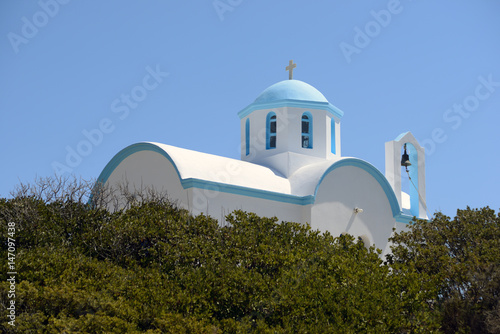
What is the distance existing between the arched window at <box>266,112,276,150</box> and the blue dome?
45cm

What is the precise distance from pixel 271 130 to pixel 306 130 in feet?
3.18

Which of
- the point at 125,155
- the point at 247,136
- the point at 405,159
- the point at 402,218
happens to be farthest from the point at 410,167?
the point at 125,155

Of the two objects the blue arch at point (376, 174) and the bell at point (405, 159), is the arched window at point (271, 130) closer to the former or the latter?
the blue arch at point (376, 174)

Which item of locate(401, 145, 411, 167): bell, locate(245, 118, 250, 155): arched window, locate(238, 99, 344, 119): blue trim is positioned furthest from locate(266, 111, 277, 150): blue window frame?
locate(401, 145, 411, 167): bell

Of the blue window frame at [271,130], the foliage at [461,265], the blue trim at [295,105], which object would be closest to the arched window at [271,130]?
the blue window frame at [271,130]

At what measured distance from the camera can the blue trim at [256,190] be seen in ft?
42.5

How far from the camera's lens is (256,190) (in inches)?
533

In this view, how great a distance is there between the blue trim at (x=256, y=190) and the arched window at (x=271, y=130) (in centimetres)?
247

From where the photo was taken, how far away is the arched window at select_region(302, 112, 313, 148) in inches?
651

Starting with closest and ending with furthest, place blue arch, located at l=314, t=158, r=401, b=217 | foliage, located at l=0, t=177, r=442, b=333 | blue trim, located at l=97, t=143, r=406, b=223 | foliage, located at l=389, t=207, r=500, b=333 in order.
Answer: foliage, located at l=0, t=177, r=442, b=333, foliage, located at l=389, t=207, r=500, b=333, blue trim, located at l=97, t=143, r=406, b=223, blue arch, located at l=314, t=158, r=401, b=217

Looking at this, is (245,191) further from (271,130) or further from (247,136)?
(247,136)

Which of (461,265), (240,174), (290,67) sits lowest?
(461,265)

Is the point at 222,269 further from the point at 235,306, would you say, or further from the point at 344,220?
the point at 344,220

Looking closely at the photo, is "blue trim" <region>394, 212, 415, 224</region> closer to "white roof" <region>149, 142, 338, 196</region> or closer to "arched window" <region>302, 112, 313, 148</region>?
"white roof" <region>149, 142, 338, 196</region>
